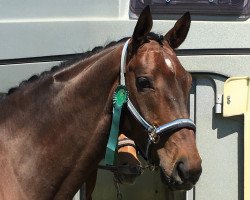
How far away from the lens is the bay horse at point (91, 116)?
103 inches

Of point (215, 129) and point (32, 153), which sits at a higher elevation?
point (32, 153)

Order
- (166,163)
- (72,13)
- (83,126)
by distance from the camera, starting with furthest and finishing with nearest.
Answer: (72,13) → (83,126) → (166,163)

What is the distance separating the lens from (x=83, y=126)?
277 cm

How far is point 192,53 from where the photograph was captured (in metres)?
5.05

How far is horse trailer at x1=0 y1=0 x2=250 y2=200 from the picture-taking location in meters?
4.87

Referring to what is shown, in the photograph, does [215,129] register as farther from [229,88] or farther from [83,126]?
[83,126]

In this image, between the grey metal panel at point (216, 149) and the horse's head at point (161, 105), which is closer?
the horse's head at point (161, 105)

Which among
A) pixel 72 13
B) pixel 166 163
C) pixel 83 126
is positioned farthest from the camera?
pixel 72 13

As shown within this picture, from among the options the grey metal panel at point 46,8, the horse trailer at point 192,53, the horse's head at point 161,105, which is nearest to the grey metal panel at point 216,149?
the horse trailer at point 192,53

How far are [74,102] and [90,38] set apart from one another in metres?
2.17

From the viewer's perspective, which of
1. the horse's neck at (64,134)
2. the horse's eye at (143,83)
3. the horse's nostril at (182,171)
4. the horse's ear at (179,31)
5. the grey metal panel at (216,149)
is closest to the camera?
the horse's nostril at (182,171)

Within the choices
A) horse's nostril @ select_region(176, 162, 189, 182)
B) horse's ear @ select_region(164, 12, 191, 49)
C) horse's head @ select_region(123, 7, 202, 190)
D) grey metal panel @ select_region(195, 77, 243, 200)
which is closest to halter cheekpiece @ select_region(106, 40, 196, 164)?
horse's head @ select_region(123, 7, 202, 190)

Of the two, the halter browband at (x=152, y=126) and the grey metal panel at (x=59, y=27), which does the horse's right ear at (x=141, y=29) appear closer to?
the halter browband at (x=152, y=126)

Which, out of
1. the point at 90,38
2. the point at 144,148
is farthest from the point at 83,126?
the point at 90,38
